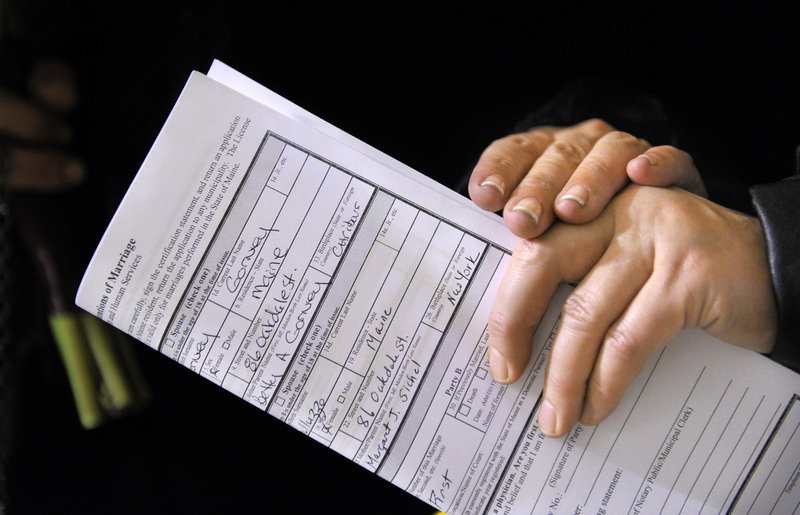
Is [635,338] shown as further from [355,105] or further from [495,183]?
[355,105]

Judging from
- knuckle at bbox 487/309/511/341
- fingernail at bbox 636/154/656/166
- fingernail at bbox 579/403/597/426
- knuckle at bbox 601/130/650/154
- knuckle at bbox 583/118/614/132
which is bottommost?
fingernail at bbox 579/403/597/426

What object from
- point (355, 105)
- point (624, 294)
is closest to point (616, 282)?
point (624, 294)

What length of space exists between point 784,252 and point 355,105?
406mm

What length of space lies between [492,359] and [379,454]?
124mm

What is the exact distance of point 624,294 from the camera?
415mm

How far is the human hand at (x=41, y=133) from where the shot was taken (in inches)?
20.5

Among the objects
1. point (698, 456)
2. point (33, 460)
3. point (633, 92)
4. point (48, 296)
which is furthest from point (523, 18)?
point (33, 460)

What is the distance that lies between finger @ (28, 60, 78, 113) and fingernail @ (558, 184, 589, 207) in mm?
491

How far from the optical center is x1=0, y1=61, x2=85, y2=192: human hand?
0.52 m

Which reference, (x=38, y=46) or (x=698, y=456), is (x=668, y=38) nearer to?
(x=698, y=456)

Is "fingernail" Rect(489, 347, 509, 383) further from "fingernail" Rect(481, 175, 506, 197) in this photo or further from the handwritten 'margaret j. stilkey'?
"fingernail" Rect(481, 175, 506, 197)

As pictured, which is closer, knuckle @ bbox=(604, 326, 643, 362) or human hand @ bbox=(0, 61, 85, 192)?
knuckle @ bbox=(604, 326, 643, 362)

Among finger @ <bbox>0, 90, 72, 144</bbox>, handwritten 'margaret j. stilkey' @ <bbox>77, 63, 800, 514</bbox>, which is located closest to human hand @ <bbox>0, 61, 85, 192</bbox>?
finger @ <bbox>0, 90, 72, 144</bbox>

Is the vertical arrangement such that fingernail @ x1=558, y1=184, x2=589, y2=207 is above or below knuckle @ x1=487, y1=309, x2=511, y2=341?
above
